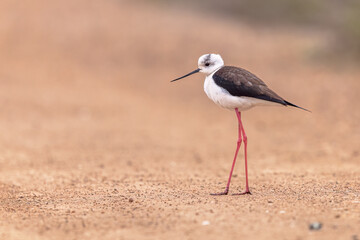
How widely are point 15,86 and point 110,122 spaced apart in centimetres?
421

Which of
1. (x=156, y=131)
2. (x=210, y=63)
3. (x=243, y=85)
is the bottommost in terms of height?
(x=156, y=131)

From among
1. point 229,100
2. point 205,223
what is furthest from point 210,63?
point 205,223

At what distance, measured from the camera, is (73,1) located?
71.1 feet

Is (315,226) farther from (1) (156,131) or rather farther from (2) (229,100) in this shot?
(1) (156,131)

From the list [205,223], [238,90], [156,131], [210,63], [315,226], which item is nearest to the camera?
[315,226]

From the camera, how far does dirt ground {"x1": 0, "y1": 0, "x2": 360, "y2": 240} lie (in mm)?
4707

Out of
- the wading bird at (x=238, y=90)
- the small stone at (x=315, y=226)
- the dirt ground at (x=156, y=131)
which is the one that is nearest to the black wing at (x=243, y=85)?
the wading bird at (x=238, y=90)

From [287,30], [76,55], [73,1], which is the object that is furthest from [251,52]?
[73,1]

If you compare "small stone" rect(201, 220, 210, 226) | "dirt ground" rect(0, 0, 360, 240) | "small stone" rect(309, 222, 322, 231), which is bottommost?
"small stone" rect(201, 220, 210, 226)

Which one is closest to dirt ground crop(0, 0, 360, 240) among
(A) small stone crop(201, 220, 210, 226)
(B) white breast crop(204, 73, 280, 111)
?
(A) small stone crop(201, 220, 210, 226)

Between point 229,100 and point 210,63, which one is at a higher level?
point 210,63

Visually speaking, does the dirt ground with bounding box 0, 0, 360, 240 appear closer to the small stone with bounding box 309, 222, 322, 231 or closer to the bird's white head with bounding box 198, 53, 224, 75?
the small stone with bounding box 309, 222, 322, 231

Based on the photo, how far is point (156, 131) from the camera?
453 inches

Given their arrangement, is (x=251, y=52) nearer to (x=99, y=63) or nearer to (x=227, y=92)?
(x=99, y=63)
